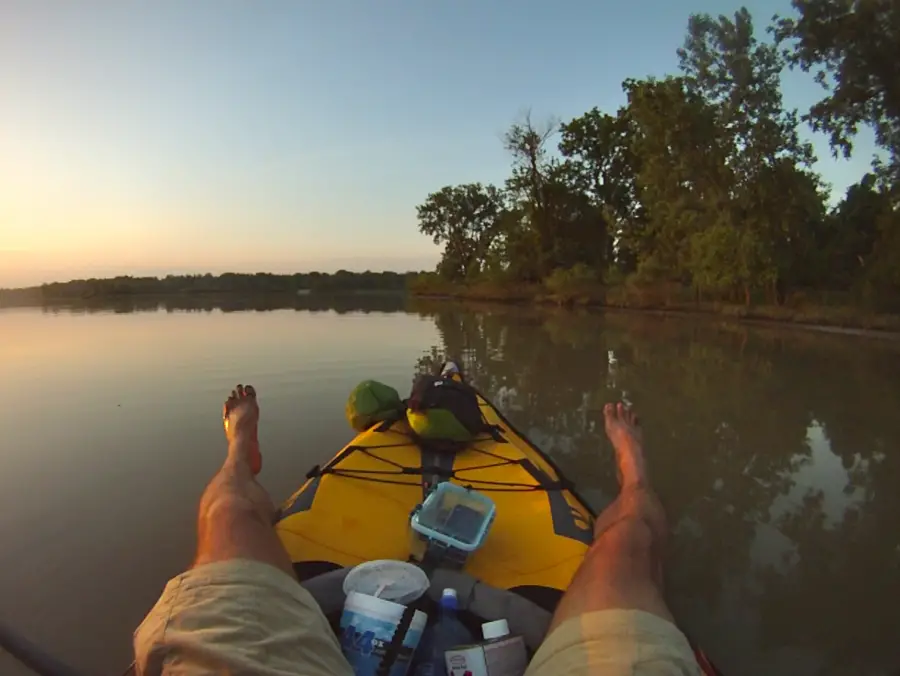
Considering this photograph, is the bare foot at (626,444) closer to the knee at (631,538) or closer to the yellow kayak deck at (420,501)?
the yellow kayak deck at (420,501)

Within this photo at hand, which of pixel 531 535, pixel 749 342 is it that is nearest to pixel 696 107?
pixel 749 342

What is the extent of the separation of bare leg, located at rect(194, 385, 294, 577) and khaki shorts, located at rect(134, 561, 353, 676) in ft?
0.38

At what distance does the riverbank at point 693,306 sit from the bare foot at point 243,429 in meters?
15.2

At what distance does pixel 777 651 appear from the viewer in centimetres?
272

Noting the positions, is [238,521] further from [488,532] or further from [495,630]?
[488,532]

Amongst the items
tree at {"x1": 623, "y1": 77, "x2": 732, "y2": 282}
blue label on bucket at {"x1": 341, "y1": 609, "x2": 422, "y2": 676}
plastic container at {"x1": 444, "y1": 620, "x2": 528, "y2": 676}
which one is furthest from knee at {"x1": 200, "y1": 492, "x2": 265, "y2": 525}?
tree at {"x1": 623, "y1": 77, "x2": 732, "y2": 282}

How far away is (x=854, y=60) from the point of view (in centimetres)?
1483

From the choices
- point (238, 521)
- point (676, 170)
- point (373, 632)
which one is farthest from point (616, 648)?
point (676, 170)

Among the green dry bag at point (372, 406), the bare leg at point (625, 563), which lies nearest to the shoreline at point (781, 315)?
the green dry bag at point (372, 406)

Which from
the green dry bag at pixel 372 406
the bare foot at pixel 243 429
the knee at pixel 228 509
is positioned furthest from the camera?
the green dry bag at pixel 372 406

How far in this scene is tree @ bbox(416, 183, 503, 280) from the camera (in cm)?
4656

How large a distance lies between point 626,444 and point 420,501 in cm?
113

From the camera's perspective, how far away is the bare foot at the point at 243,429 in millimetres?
3328

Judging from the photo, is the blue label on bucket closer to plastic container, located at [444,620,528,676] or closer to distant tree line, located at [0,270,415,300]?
plastic container, located at [444,620,528,676]
